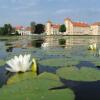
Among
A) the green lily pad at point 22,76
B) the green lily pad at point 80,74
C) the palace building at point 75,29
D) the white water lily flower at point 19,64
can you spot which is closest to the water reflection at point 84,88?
the green lily pad at point 80,74

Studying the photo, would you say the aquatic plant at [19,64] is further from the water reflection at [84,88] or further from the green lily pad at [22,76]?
the water reflection at [84,88]

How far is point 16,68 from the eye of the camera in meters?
4.71

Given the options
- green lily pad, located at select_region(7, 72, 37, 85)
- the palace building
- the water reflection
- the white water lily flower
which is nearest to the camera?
the water reflection

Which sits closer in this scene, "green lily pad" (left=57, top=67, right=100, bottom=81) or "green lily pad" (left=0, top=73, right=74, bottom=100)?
"green lily pad" (left=0, top=73, right=74, bottom=100)

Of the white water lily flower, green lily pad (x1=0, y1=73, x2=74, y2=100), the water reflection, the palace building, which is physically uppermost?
the palace building

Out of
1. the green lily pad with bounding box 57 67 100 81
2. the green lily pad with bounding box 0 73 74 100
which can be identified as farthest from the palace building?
the green lily pad with bounding box 0 73 74 100

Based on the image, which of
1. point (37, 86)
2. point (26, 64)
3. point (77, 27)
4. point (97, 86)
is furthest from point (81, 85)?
point (77, 27)

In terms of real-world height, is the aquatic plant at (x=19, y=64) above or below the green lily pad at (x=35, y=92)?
above

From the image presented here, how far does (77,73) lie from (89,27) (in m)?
139

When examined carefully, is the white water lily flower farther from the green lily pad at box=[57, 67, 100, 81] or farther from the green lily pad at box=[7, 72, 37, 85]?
the green lily pad at box=[57, 67, 100, 81]

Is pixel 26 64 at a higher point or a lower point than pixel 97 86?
higher

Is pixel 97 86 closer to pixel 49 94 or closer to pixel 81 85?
pixel 81 85

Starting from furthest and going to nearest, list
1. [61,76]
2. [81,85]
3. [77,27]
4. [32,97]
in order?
1. [77,27]
2. [61,76]
3. [81,85]
4. [32,97]

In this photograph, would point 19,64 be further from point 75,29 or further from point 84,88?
point 75,29
